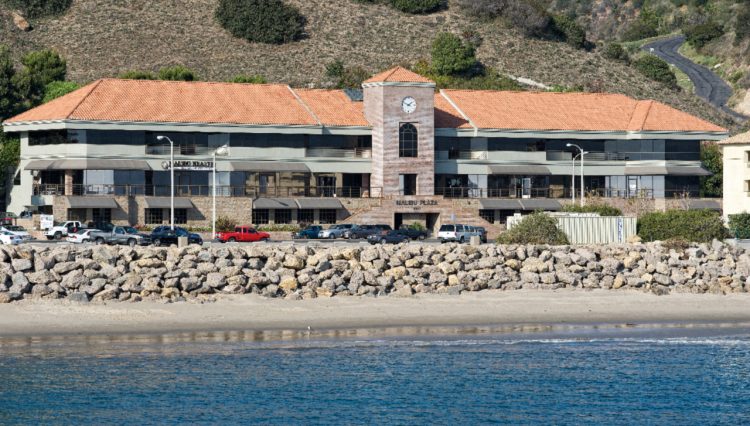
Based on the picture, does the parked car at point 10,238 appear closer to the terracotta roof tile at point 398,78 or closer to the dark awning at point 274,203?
the dark awning at point 274,203

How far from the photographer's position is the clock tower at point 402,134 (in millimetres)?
107188

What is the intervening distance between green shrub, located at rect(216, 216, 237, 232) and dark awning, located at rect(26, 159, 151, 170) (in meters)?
7.23

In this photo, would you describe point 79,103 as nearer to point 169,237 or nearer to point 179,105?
point 179,105

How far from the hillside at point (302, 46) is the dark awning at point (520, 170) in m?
41.7

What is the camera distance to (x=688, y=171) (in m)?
115

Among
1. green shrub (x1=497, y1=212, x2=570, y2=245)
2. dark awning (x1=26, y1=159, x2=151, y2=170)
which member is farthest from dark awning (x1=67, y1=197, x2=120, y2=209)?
green shrub (x1=497, y1=212, x2=570, y2=245)

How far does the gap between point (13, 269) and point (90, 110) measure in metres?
50.2

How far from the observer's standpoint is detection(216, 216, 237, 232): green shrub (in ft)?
317

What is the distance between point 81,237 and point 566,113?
4923cm

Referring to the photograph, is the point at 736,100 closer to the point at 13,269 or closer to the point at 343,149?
the point at 343,149

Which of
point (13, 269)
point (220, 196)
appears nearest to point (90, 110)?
point (220, 196)

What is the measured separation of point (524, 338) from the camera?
50.4 metres

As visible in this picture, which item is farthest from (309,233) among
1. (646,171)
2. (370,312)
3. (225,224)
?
(370,312)

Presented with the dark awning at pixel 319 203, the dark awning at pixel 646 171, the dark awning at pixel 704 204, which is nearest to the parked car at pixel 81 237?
the dark awning at pixel 319 203
